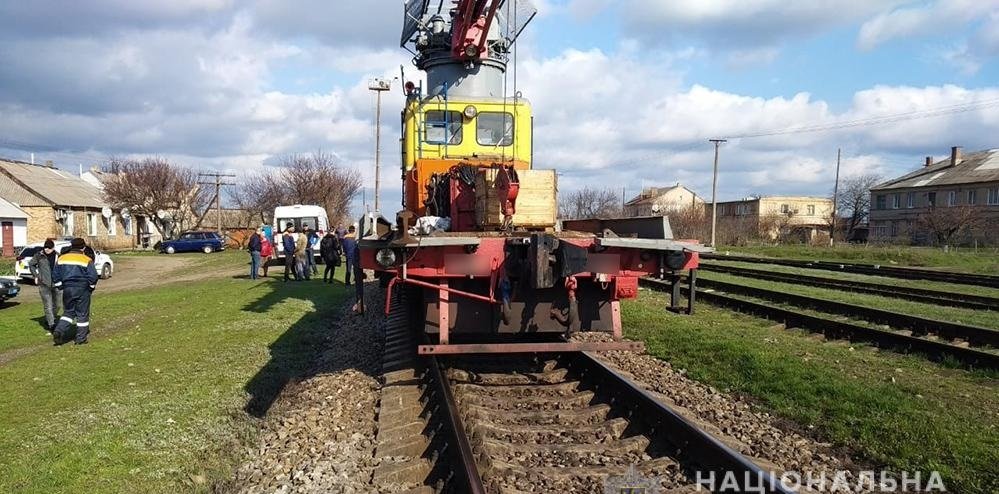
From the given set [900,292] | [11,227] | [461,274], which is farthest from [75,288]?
[11,227]

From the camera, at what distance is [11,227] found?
3653cm

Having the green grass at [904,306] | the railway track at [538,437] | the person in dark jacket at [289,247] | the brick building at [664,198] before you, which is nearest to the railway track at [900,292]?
the green grass at [904,306]

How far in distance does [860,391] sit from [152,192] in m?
53.8

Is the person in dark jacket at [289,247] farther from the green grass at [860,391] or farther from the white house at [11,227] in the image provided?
the white house at [11,227]

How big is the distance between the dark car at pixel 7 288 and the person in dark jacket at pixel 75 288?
7.59m

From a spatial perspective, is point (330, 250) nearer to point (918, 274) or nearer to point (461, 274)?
point (461, 274)

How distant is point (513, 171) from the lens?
Answer: 6.58 m

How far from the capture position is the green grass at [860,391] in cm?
489

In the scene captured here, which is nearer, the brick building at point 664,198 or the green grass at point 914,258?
the green grass at point 914,258

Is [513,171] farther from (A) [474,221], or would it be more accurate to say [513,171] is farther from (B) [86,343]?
(B) [86,343]

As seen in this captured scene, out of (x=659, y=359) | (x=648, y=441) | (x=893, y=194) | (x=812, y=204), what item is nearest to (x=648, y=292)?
(x=659, y=359)

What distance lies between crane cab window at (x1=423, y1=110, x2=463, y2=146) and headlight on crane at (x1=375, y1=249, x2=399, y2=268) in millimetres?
3323

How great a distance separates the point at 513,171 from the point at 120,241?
52.9 m

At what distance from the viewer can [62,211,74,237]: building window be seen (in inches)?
1677
